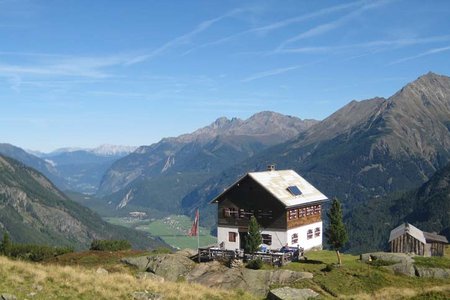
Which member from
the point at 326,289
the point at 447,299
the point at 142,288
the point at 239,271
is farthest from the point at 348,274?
the point at 142,288

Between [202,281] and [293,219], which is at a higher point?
[293,219]

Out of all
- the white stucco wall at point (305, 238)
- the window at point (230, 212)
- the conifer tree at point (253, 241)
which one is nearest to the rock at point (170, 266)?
the conifer tree at point (253, 241)

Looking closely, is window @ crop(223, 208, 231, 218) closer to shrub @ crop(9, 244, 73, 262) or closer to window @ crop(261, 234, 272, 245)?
window @ crop(261, 234, 272, 245)

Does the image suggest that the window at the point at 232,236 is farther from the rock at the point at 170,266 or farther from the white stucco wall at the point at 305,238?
the rock at the point at 170,266

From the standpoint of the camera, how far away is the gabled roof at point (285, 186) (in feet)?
227

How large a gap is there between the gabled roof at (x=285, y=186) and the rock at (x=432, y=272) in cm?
1914

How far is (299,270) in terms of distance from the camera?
52.5 metres

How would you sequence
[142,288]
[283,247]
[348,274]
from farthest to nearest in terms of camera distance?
[283,247] < [348,274] < [142,288]

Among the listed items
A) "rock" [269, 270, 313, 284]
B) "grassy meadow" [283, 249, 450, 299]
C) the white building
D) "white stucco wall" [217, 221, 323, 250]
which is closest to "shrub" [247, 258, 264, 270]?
"grassy meadow" [283, 249, 450, 299]

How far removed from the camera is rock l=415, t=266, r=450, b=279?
166 ft

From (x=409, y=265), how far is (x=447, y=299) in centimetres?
2178

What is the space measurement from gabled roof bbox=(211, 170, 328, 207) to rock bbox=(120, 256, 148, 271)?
1680 centimetres

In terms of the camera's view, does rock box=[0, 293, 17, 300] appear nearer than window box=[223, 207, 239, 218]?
Yes

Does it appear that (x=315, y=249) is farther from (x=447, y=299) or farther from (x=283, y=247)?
(x=447, y=299)
